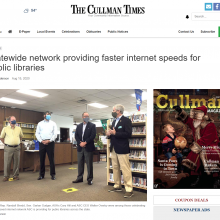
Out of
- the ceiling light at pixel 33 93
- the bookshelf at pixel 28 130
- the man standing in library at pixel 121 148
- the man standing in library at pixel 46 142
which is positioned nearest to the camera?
the man standing in library at pixel 121 148

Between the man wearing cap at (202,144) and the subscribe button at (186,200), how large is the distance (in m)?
0.16

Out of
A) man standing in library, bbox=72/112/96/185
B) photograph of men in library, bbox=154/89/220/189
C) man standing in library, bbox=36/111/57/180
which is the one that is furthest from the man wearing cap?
man standing in library, bbox=36/111/57/180

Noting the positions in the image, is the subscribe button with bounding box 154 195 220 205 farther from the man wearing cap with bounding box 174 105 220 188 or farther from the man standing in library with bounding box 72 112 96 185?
the man standing in library with bounding box 72 112 96 185

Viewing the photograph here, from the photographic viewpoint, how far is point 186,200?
5.66 ft

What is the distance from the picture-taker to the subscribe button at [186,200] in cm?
172

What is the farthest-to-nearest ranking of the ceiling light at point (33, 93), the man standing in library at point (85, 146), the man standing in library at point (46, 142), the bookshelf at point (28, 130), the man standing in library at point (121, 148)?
the bookshelf at point (28, 130) → the ceiling light at point (33, 93) → the man standing in library at point (46, 142) → the man standing in library at point (85, 146) → the man standing in library at point (121, 148)
